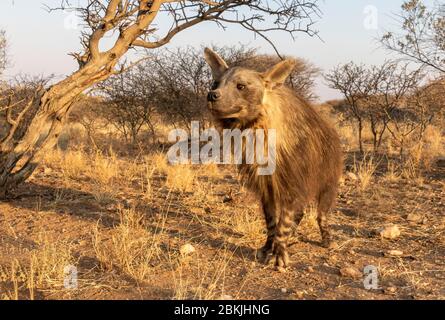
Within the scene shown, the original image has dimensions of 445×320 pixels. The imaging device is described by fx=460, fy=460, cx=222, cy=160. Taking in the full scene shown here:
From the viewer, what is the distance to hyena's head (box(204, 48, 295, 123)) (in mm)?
4066

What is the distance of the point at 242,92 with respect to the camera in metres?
4.15

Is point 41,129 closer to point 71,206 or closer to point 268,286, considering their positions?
point 71,206

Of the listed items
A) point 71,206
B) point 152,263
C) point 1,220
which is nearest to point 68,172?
point 71,206

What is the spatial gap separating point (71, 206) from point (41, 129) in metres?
1.08

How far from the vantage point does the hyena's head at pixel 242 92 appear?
4066 millimetres

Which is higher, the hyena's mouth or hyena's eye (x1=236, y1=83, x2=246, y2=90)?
hyena's eye (x1=236, y1=83, x2=246, y2=90)

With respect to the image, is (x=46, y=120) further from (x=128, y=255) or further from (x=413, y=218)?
(x=413, y=218)

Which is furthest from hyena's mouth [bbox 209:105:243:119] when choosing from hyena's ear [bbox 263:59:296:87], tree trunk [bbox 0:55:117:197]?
tree trunk [bbox 0:55:117:197]

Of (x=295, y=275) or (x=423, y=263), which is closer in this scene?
(x=295, y=275)

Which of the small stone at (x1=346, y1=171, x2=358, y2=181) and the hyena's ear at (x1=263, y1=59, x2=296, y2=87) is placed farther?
the small stone at (x1=346, y1=171, x2=358, y2=181)

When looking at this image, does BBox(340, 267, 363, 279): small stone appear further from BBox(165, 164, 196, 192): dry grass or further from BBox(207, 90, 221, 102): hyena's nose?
BBox(165, 164, 196, 192): dry grass

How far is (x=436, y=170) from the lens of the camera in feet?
29.8

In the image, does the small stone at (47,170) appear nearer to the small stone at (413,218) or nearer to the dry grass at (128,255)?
the dry grass at (128,255)
